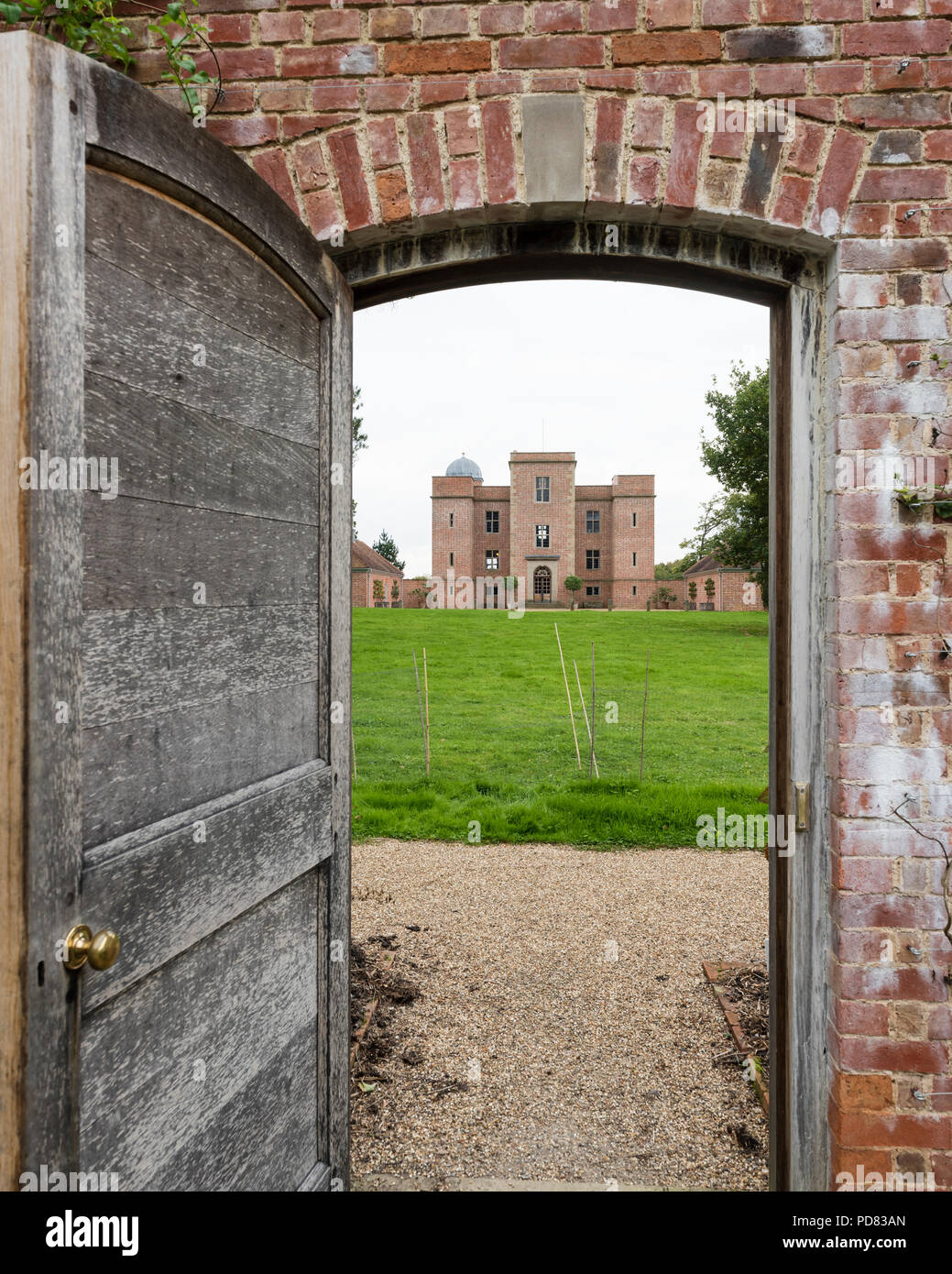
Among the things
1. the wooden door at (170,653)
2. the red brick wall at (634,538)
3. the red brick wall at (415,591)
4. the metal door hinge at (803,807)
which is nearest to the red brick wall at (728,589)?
the red brick wall at (634,538)

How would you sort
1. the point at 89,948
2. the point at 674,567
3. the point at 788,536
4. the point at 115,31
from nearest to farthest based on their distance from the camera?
the point at 89,948 → the point at 115,31 → the point at 788,536 → the point at 674,567

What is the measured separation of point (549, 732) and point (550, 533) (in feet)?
118

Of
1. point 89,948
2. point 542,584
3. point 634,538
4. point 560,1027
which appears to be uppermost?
point 634,538

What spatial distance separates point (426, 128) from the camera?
206cm

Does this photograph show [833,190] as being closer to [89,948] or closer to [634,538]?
[89,948]

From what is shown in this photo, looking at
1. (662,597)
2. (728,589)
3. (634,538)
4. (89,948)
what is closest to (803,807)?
(89,948)

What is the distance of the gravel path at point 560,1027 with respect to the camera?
112 inches

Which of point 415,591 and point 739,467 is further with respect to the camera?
point 415,591

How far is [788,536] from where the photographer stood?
2.29 m

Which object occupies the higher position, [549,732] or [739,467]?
[739,467]

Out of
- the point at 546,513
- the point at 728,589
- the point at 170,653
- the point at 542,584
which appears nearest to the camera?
the point at 170,653

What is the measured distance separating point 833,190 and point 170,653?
2.11 m

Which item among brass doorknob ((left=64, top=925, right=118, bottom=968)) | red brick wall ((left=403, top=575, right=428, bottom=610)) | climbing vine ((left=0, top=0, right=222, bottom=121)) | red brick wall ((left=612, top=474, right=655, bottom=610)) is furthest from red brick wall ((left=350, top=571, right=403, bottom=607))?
brass doorknob ((left=64, top=925, right=118, bottom=968))

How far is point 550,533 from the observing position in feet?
156
